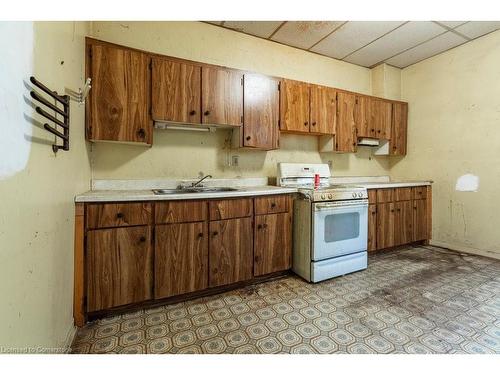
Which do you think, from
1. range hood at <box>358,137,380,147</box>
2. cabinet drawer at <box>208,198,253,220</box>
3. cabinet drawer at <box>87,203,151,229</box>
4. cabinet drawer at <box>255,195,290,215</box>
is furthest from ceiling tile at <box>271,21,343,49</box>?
cabinet drawer at <box>87,203,151,229</box>

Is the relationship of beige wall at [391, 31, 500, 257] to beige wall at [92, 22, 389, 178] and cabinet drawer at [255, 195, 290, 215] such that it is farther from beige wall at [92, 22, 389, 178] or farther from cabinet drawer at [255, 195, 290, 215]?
cabinet drawer at [255, 195, 290, 215]

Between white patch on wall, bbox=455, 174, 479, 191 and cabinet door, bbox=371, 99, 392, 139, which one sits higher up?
cabinet door, bbox=371, 99, 392, 139

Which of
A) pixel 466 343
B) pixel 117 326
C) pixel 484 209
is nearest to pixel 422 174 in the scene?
pixel 484 209

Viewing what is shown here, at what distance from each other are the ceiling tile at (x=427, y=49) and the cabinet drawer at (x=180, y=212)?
11.8ft

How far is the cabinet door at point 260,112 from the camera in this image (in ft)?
8.14

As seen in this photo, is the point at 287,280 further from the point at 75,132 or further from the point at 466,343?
the point at 75,132

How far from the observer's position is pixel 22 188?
34.2 inches

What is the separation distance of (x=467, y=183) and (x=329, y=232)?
227 centimetres

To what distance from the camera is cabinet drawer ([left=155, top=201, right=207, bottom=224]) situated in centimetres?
185

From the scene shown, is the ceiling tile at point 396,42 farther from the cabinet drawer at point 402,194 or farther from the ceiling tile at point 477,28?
the cabinet drawer at point 402,194

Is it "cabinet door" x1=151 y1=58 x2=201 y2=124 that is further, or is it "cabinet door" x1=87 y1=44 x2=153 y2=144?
"cabinet door" x1=151 y1=58 x2=201 y2=124

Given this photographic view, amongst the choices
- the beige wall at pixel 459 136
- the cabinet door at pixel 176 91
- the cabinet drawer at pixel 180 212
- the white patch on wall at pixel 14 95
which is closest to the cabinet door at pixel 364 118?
the beige wall at pixel 459 136

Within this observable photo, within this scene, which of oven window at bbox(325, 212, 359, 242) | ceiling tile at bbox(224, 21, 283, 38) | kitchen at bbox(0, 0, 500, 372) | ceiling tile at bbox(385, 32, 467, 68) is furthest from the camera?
ceiling tile at bbox(385, 32, 467, 68)

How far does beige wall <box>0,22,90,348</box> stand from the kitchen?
1 cm
